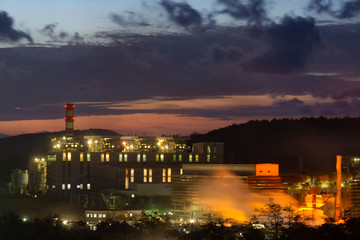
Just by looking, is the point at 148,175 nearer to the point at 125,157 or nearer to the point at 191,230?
the point at 125,157

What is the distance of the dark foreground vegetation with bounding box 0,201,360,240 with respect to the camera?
50531 millimetres

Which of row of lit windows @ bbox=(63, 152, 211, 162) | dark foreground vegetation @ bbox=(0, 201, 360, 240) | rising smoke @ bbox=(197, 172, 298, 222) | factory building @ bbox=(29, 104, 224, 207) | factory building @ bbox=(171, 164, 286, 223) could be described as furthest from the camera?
row of lit windows @ bbox=(63, 152, 211, 162)

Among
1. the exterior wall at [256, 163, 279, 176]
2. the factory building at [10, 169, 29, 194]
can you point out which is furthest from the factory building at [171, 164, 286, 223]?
the factory building at [10, 169, 29, 194]

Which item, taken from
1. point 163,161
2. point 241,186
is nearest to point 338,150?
point 163,161

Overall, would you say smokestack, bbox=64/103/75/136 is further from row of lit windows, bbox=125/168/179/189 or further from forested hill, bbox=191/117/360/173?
forested hill, bbox=191/117/360/173

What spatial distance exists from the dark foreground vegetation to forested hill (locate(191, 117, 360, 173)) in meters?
47.2

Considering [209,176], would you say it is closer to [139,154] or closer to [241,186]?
[241,186]

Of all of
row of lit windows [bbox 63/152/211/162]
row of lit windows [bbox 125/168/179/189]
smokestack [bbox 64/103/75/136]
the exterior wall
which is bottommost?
row of lit windows [bbox 125/168/179/189]

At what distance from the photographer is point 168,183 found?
8169cm

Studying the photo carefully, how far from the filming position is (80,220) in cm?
7075

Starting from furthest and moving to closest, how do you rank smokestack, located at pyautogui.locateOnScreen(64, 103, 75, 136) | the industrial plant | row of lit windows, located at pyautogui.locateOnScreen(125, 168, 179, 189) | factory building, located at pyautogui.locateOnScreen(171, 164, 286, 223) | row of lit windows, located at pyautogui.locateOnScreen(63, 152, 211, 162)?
smokestack, located at pyautogui.locateOnScreen(64, 103, 75, 136) → row of lit windows, located at pyautogui.locateOnScreen(63, 152, 211, 162) → row of lit windows, located at pyautogui.locateOnScreen(125, 168, 179, 189) → factory building, located at pyautogui.locateOnScreen(171, 164, 286, 223) → the industrial plant

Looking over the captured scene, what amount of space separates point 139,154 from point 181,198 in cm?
1328

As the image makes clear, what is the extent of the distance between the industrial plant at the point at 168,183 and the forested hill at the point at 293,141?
25.8 metres

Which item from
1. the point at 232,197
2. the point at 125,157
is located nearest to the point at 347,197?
the point at 232,197
